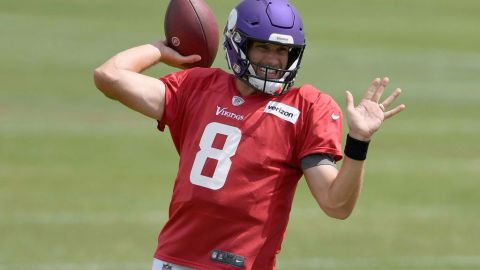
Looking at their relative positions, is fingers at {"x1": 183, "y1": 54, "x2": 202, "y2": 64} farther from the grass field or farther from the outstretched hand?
the grass field

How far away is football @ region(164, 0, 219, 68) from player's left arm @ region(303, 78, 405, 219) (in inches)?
50.8

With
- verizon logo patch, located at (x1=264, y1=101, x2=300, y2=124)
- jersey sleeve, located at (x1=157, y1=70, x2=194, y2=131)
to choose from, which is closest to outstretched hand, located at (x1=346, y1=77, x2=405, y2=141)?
verizon logo patch, located at (x1=264, y1=101, x2=300, y2=124)

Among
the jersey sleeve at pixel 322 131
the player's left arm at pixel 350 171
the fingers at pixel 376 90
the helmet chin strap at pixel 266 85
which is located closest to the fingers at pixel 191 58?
the helmet chin strap at pixel 266 85

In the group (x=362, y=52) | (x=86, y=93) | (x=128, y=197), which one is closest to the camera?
(x=128, y=197)

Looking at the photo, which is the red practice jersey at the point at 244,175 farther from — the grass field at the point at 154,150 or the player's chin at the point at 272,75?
the grass field at the point at 154,150

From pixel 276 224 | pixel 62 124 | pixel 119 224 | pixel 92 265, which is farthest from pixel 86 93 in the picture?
pixel 276 224

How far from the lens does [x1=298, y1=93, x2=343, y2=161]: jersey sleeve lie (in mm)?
5984

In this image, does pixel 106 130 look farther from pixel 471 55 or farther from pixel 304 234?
pixel 471 55

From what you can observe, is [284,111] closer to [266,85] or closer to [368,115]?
[266,85]

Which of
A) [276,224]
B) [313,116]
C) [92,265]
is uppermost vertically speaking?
[313,116]

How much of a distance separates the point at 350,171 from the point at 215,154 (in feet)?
2.38

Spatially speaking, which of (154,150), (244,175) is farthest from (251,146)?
(154,150)

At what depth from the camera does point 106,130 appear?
1703cm

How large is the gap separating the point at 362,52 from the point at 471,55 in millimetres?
2292
